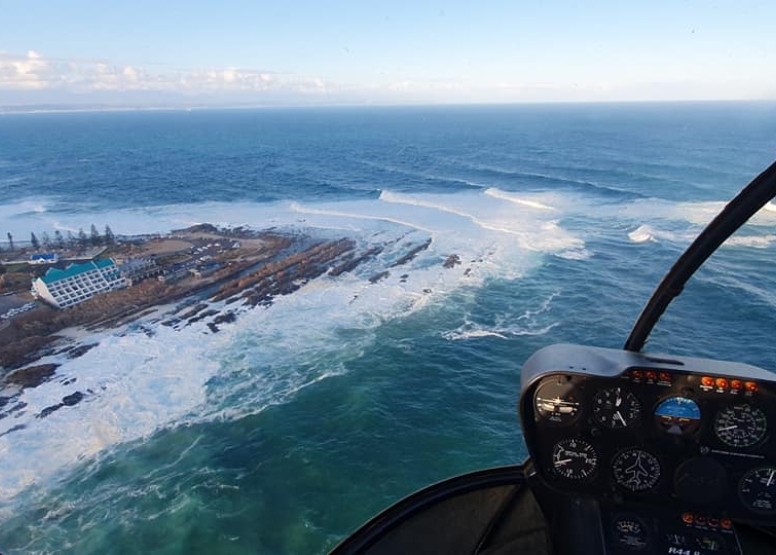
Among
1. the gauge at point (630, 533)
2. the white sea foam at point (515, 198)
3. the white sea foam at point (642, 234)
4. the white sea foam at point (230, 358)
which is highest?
the gauge at point (630, 533)

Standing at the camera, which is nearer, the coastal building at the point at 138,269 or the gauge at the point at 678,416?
the gauge at the point at 678,416

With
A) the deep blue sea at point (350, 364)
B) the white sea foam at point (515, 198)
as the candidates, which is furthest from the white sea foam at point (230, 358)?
the white sea foam at point (515, 198)

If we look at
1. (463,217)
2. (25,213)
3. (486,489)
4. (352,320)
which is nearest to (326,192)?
(463,217)

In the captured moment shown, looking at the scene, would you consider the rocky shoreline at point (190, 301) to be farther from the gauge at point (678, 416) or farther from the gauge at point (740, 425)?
the gauge at point (740, 425)

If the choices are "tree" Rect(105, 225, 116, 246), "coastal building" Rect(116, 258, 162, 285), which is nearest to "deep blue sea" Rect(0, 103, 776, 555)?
"tree" Rect(105, 225, 116, 246)

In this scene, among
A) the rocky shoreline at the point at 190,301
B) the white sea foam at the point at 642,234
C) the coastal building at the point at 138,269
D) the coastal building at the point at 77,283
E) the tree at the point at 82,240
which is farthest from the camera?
the tree at the point at 82,240

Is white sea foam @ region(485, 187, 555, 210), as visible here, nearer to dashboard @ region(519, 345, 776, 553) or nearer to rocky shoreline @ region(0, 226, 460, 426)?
rocky shoreline @ region(0, 226, 460, 426)

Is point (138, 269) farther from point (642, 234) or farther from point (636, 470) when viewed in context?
point (642, 234)
